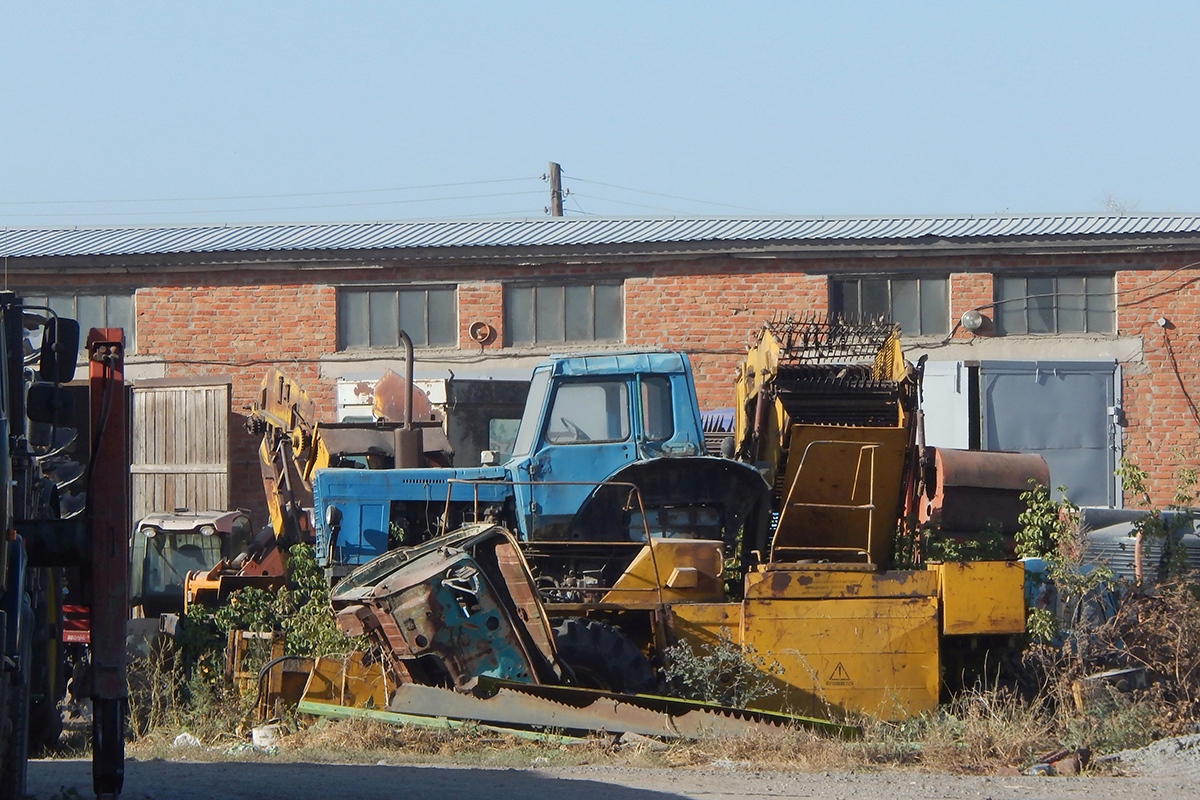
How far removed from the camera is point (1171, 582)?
34.7 ft

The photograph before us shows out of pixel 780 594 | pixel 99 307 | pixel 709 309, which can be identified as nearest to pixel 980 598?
pixel 780 594

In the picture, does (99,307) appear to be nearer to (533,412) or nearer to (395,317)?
(395,317)

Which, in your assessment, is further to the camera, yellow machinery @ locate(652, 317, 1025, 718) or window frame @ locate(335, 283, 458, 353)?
window frame @ locate(335, 283, 458, 353)

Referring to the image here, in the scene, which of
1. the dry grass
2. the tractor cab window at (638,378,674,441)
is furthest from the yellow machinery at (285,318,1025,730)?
the tractor cab window at (638,378,674,441)

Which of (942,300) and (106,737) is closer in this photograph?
(106,737)

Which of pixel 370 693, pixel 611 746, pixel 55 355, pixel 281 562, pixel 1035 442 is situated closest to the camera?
pixel 55 355

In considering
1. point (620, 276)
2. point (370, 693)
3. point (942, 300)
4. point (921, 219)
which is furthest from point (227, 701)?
point (921, 219)

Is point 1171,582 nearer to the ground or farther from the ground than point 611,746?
farther from the ground

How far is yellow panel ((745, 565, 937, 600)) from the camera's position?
10.1m

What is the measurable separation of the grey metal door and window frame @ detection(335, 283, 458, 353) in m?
7.70

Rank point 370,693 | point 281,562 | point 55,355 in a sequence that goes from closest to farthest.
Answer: point 55,355
point 370,693
point 281,562

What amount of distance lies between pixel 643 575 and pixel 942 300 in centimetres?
1134

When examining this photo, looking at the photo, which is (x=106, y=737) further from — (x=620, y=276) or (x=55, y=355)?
(x=620, y=276)

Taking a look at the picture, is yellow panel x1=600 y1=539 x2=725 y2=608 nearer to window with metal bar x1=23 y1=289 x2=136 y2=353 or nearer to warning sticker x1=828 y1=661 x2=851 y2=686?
warning sticker x1=828 y1=661 x2=851 y2=686
